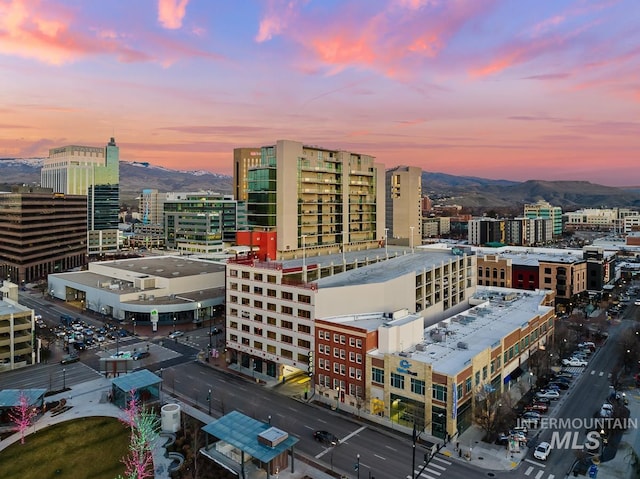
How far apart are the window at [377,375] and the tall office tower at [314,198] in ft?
106

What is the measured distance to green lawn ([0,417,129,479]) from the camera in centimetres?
5278

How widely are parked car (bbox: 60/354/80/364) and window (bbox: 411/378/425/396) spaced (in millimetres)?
62423

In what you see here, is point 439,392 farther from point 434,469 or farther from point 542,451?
point 542,451

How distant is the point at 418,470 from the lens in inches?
2063

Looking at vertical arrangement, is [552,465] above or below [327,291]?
below

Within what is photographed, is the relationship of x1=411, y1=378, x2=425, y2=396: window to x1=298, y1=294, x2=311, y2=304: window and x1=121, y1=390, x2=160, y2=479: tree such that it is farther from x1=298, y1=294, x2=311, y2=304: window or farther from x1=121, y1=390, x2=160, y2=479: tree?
x1=121, y1=390, x2=160, y2=479: tree

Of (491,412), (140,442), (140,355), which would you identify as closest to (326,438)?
(491,412)

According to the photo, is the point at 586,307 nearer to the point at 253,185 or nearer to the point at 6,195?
the point at 253,185

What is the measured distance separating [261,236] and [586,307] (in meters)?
87.5

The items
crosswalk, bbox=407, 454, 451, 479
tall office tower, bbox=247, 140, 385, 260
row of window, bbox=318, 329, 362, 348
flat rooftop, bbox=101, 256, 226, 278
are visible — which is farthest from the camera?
flat rooftop, bbox=101, 256, 226, 278

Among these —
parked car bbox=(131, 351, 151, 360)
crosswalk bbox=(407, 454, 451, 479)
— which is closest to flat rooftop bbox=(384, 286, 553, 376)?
crosswalk bbox=(407, 454, 451, 479)

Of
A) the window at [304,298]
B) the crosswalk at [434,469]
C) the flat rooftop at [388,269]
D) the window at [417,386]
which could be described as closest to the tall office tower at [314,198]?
the flat rooftop at [388,269]

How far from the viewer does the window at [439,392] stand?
2291 inches

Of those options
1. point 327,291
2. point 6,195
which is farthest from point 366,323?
point 6,195
